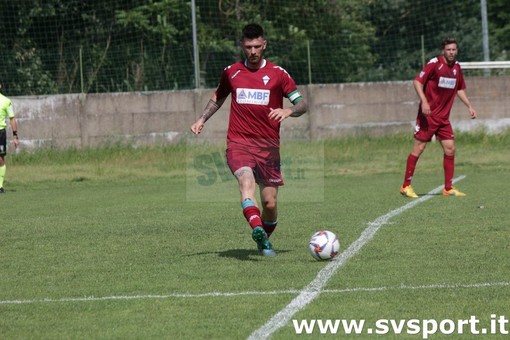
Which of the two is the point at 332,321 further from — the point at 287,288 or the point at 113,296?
the point at 113,296

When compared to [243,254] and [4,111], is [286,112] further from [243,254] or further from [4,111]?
[4,111]

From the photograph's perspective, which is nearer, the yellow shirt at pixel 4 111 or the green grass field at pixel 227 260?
the green grass field at pixel 227 260

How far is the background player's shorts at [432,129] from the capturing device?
1603 cm

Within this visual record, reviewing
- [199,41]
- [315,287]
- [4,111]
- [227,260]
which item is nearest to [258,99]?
[227,260]

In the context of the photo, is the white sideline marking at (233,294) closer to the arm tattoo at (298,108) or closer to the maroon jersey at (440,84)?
the arm tattoo at (298,108)

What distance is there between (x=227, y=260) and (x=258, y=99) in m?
1.50

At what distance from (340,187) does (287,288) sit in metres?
11.1

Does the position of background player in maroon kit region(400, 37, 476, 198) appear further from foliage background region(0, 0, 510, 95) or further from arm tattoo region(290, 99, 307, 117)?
foliage background region(0, 0, 510, 95)

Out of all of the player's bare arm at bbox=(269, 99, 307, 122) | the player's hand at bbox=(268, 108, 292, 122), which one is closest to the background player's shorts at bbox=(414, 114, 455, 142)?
the player's bare arm at bbox=(269, 99, 307, 122)

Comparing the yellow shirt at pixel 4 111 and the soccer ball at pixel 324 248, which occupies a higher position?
the yellow shirt at pixel 4 111

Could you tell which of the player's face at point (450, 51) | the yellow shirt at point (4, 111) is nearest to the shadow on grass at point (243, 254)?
the player's face at point (450, 51)

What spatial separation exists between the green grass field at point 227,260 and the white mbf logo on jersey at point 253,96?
4.57 feet

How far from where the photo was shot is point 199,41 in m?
27.1

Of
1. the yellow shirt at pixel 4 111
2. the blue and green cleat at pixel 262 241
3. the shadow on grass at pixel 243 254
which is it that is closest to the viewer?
the blue and green cleat at pixel 262 241
